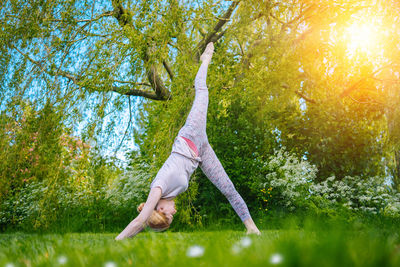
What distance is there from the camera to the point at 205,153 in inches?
139

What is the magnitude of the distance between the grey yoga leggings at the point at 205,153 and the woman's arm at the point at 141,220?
0.93m

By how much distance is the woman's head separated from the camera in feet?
8.80

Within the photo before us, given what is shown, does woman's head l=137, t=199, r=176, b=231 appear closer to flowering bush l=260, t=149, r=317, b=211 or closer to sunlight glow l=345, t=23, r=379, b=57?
flowering bush l=260, t=149, r=317, b=211

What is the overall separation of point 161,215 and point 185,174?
1.72 feet

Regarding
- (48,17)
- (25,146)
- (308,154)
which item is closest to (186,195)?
(25,146)

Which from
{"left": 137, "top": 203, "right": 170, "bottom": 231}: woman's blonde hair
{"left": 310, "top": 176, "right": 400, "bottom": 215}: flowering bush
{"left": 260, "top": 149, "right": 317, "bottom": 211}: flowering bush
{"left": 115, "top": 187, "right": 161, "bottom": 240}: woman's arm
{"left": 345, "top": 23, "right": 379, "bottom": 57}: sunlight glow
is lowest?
{"left": 310, "top": 176, "right": 400, "bottom": 215}: flowering bush

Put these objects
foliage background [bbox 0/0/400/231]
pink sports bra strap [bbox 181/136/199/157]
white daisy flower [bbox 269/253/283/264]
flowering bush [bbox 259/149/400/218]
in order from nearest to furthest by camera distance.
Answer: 1. white daisy flower [bbox 269/253/283/264]
2. pink sports bra strap [bbox 181/136/199/157]
3. foliage background [bbox 0/0/400/231]
4. flowering bush [bbox 259/149/400/218]

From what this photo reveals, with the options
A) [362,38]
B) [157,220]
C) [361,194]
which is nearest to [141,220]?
[157,220]

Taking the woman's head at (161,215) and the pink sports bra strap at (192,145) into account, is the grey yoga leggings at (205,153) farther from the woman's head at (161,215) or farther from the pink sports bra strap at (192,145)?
the woman's head at (161,215)

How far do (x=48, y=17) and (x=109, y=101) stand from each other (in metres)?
1.42

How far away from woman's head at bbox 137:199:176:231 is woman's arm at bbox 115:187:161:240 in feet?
0.64

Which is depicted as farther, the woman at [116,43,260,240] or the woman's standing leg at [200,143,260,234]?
the woman's standing leg at [200,143,260,234]

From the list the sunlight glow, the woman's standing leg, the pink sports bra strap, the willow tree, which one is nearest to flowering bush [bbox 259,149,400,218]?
the willow tree

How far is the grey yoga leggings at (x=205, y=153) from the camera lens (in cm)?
337
